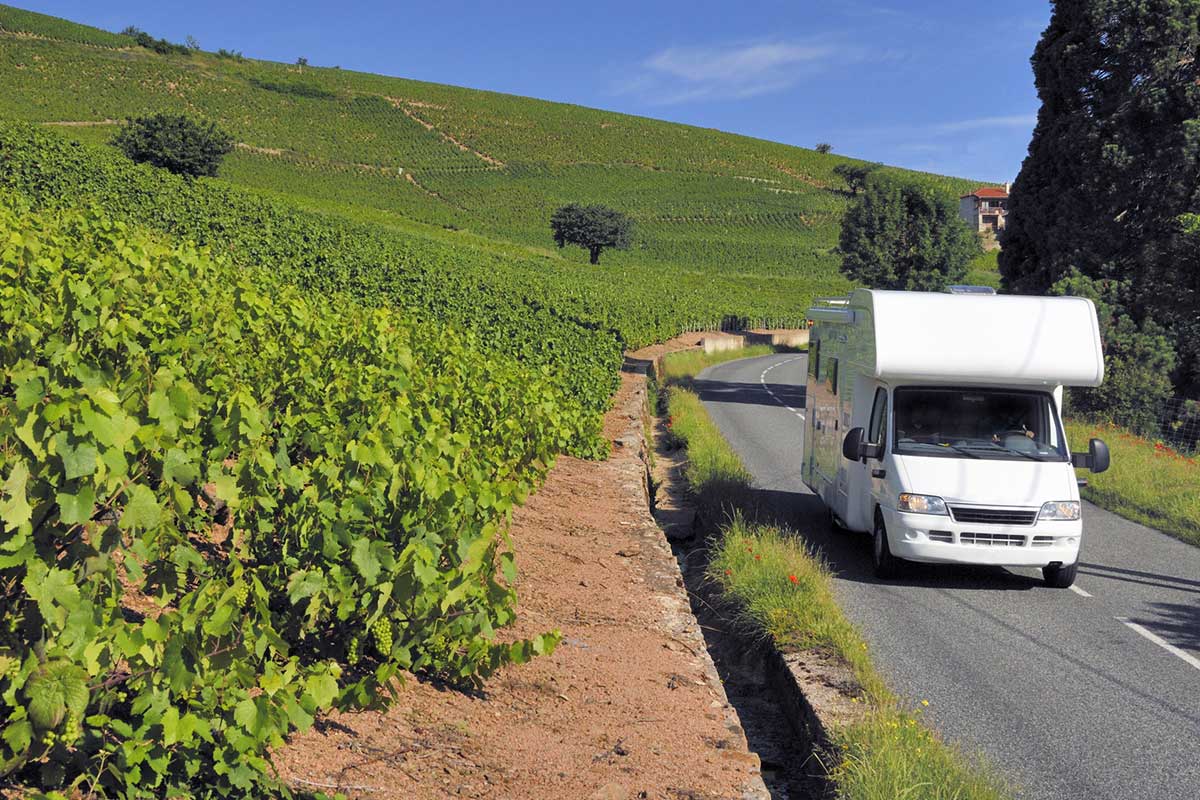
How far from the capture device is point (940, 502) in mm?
10945

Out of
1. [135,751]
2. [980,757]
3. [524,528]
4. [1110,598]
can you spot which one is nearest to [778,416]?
[1110,598]

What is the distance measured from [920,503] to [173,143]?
A: 54.3 metres

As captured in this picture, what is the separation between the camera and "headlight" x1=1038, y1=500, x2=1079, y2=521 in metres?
10.9

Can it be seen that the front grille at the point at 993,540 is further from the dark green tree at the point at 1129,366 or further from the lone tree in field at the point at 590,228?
the lone tree in field at the point at 590,228

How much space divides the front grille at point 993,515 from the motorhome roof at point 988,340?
1.42m

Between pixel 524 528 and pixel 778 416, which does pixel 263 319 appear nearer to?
pixel 524 528

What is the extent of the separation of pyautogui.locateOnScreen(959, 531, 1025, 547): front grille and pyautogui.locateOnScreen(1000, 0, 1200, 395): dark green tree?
57.6ft

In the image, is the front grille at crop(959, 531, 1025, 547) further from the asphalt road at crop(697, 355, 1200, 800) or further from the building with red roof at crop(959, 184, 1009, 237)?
the building with red roof at crop(959, 184, 1009, 237)

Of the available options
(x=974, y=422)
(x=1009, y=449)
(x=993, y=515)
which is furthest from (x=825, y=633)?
(x=974, y=422)

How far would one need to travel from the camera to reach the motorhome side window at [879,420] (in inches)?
468

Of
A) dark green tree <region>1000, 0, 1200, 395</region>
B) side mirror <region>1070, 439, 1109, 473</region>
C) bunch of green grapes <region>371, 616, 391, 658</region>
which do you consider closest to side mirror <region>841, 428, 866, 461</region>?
side mirror <region>1070, 439, 1109, 473</region>

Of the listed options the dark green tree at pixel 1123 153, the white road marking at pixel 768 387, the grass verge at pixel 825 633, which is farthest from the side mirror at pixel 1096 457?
the white road marking at pixel 768 387

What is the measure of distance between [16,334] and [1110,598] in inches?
385

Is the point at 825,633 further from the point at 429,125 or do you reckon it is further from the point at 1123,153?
the point at 429,125
